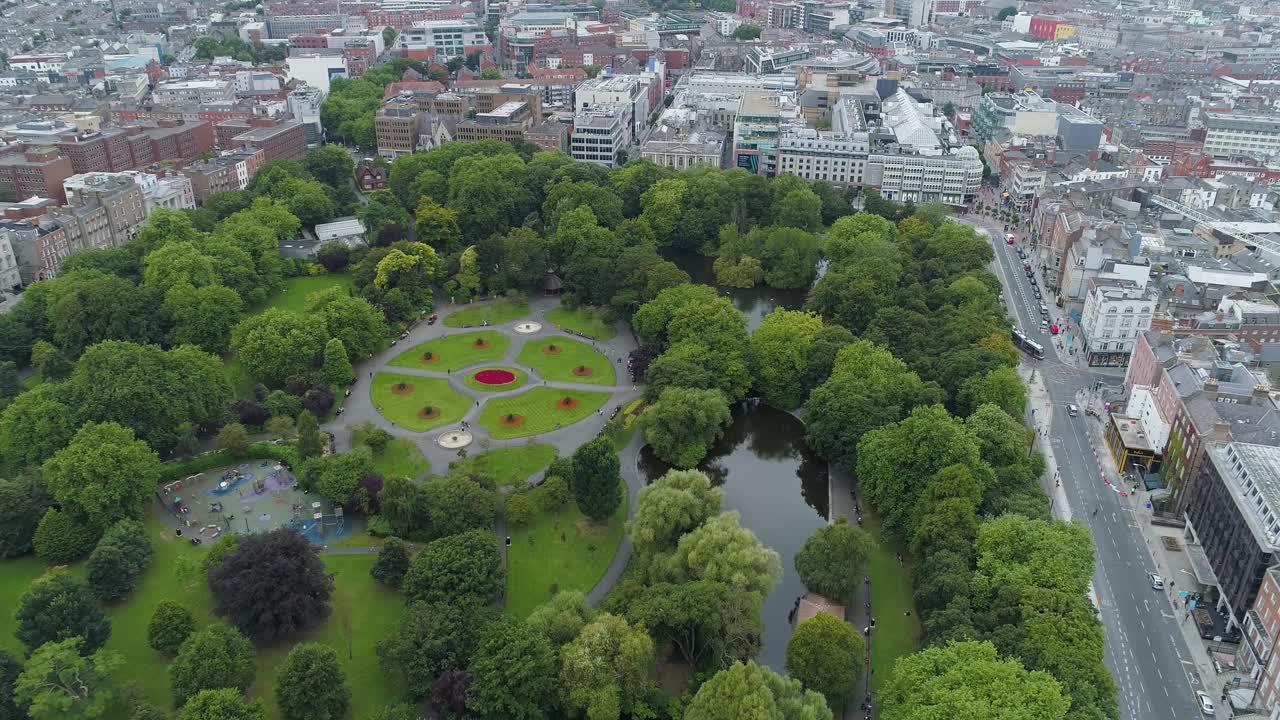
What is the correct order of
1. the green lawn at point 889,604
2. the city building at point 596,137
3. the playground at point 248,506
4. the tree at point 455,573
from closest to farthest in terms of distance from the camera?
the tree at point 455,573
the green lawn at point 889,604
the playground at point 248,506
the city building at point 596,137

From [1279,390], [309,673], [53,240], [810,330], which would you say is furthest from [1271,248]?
[53,240]

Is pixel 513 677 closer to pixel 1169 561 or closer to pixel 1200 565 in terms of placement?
pixel 1169 561

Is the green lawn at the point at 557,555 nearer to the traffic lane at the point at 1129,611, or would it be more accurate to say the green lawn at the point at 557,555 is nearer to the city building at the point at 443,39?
the traffic lane at the point at 1129,611

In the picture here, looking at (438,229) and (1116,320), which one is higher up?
(438,229)

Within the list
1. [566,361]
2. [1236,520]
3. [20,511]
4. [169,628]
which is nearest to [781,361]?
[566,361]

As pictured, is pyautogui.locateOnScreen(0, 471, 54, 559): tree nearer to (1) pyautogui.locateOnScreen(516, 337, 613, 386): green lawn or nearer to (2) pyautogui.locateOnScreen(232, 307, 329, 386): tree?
(2) pyautogui.locateOnScreen(232, 307, 329, 386): tree

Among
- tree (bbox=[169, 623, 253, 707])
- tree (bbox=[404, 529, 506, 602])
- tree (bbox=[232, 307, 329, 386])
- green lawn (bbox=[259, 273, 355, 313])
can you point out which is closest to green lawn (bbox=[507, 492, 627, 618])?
tree (bbox=[404, 529, 506, 602])

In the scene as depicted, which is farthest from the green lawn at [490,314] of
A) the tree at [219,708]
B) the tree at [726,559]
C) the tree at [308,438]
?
the tree at [219,708]
